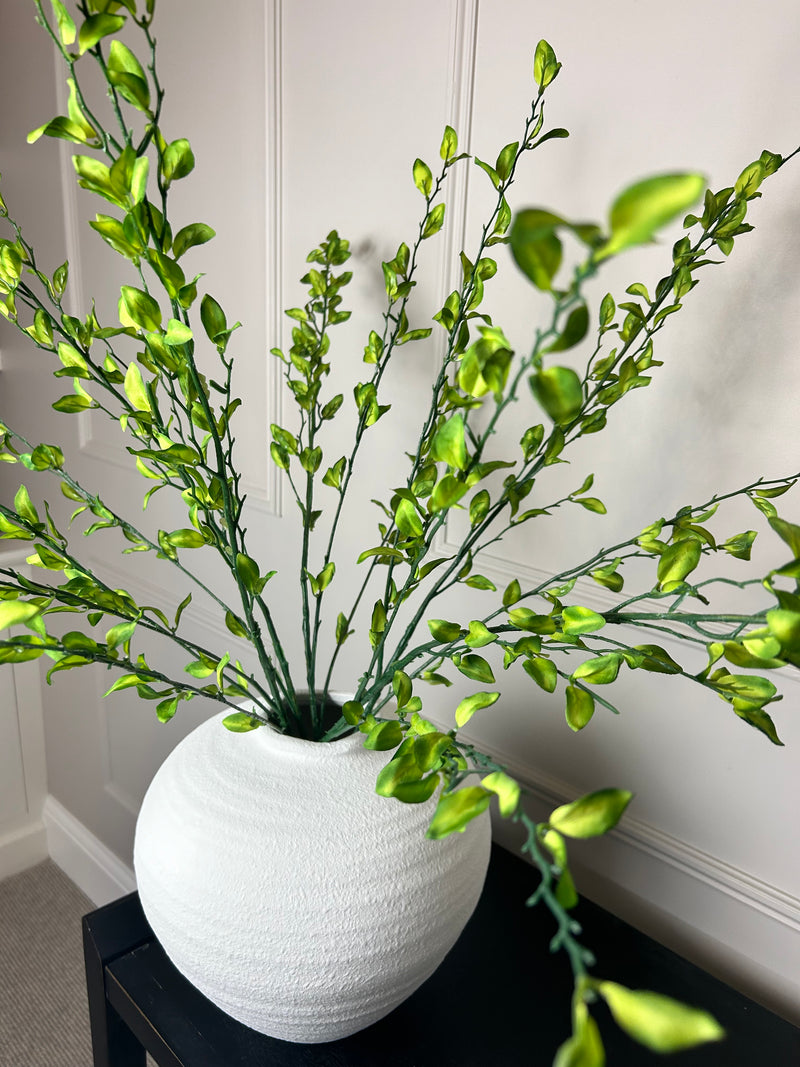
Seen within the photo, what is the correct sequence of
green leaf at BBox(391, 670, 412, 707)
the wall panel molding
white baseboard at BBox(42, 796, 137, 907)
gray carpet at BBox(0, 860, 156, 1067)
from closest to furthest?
green leaf at BBox(391, 670, 412, 707), the wall panel molding, gray carpet at BBox(0, 860, 156, 1067), white baseboard at BBox(42, 796, 137, 907)

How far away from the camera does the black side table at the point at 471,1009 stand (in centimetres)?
66

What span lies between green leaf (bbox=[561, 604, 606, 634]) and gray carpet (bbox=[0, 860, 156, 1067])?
150 centimetres

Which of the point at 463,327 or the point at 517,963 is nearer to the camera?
the point at 463,327

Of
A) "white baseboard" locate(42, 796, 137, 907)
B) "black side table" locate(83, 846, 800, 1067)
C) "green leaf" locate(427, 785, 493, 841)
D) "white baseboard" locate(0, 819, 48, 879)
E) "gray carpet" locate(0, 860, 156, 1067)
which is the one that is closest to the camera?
"green leaf" locate(427, 785, 493, 841)

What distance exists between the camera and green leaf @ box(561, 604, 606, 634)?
478 mm

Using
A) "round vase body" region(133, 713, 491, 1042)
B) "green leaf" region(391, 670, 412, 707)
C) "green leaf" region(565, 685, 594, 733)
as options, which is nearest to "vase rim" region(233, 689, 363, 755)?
"round vase body" region(133, 713, 491, 1042)

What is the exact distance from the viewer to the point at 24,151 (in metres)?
1.48

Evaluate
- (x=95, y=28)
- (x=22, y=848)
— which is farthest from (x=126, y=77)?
(x=22, y=848)

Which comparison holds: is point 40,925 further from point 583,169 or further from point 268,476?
point 583,169

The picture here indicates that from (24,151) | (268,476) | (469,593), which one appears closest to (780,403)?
(469,593)

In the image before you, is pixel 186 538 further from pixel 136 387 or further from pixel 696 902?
pixel 696 902

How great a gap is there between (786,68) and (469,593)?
592 mm

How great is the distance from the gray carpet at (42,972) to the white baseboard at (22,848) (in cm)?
2

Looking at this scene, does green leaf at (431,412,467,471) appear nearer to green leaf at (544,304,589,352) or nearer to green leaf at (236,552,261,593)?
green leaf at (544,304,589,352)
